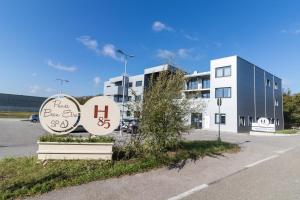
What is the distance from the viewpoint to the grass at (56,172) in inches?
220

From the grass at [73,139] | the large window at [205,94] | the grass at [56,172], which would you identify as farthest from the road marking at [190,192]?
the large window at [205,94]

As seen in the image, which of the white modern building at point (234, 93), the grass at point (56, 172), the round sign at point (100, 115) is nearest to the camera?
the grass at point (56, 172)

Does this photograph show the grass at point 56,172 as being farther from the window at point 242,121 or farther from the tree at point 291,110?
the tree at point 291,110

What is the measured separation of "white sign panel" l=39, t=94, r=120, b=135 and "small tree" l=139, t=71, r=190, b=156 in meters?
1.18

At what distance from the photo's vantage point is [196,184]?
6.74 metres

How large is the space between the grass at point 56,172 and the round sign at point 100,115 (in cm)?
131

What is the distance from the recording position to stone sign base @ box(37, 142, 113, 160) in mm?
7746

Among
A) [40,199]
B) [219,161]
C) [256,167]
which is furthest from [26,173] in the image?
[256,167]

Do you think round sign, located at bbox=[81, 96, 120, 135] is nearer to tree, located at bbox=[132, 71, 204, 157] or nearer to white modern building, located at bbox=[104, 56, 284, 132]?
tree, located at bbox=[132, 71, 204, 157]

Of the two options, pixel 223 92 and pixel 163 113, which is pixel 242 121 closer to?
pixel 223 92

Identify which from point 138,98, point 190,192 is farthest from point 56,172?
point 138,98

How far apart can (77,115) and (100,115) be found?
0.80 metres

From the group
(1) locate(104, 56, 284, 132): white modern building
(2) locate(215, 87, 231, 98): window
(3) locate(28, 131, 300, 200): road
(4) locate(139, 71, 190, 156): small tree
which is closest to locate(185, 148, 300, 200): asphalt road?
(3) locate(28, 131, 300, 200): road

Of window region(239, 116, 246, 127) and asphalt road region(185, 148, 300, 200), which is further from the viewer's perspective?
window region(239, 116, 246, 127)
